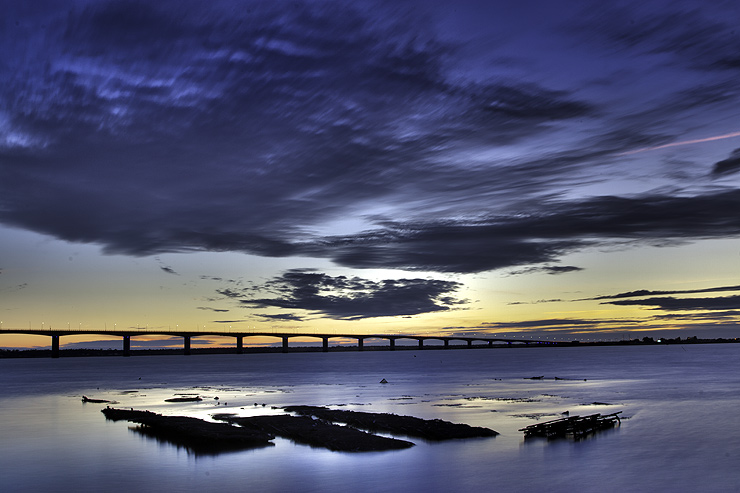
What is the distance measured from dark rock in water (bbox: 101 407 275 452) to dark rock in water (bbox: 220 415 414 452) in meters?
2.22

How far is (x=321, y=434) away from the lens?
43.8 m

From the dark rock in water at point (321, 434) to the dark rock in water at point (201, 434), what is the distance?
2.22 metres

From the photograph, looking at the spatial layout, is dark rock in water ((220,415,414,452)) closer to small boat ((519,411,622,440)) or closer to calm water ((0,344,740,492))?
calm water ((0,344,740,492))

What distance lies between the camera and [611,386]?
9538 centimetres

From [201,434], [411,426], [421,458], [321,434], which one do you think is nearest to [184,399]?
[201,434]

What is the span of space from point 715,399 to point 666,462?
4267 centimetres

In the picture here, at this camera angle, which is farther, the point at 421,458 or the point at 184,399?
the point at 184,399

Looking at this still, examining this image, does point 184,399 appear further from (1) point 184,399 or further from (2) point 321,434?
(2) point 321,434

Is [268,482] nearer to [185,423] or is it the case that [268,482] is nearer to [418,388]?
[185,423]

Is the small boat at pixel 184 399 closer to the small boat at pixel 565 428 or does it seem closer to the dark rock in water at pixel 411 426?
the dark rock in water at pixel 411 426


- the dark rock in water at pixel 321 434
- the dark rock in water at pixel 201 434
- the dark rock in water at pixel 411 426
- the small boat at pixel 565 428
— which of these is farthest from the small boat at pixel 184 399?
the small boat at pixel 565 428

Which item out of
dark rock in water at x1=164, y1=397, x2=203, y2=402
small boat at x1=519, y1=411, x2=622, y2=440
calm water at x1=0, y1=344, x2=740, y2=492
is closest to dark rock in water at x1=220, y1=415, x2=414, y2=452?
calm water at x1=0, y1=344, x2=740, y2=492

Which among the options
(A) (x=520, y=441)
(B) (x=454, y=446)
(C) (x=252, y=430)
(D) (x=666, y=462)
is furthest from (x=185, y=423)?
(D) (x=666, y=462)

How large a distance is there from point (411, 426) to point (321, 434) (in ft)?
23.3
